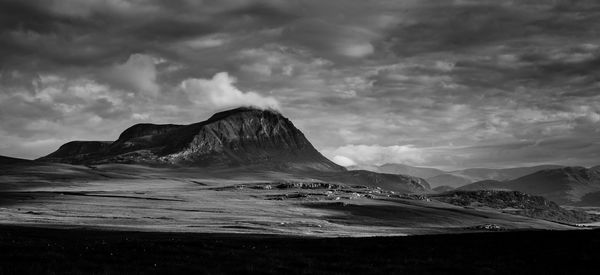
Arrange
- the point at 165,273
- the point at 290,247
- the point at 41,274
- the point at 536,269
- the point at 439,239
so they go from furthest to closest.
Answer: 1. the point at 439,239
2. the point at 290,247
3. the point at 536,269
4. the point at 165,273
5. the point at 41,274

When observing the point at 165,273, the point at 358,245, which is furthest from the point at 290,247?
the point at 165,273

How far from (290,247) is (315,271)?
12.1 meters

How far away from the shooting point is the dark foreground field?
29.1 m

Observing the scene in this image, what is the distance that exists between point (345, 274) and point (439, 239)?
2036 cm

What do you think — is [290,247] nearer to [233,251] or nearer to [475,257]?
[233,251]

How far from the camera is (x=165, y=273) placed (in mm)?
27531

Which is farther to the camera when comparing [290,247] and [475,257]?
[290,247]

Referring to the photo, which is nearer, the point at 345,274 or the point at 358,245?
the point at 345,274

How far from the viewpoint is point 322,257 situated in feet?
116

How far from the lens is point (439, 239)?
4641 centimetres

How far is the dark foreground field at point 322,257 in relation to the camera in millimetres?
29125

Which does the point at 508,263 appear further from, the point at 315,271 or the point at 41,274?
the point at 41,274

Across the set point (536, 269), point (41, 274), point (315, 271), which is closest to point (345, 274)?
point (315, 271)

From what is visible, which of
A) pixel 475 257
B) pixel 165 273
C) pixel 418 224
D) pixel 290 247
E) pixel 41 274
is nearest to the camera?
pixel 41 274
